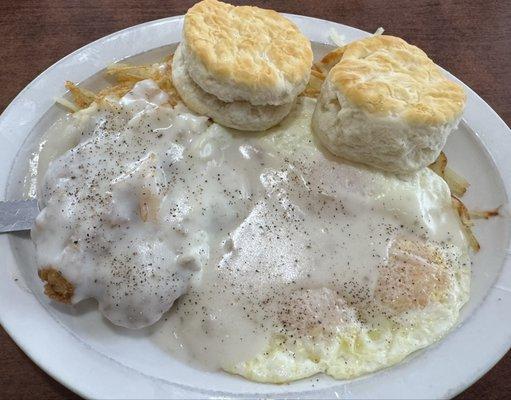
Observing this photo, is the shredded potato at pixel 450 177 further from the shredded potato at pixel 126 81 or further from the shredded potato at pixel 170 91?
the shredded potato at pixel 126 81

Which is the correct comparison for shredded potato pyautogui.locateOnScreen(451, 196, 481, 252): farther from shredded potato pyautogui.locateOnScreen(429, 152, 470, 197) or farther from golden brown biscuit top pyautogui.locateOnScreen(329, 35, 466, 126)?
golden brown biscuit top pyautogui.locateOnScreen(329, 35, 466, 126)

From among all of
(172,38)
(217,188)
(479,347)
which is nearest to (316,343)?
(479,347)

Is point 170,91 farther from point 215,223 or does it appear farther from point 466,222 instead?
point 466,222

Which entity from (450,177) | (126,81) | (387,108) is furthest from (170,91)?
(450,177)

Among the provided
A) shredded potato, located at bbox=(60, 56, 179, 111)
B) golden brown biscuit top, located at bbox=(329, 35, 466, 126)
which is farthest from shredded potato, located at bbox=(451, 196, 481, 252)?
shredded potato, located at bbox=(60, 56, 179, 111)

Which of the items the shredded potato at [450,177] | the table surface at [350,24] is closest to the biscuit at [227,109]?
the shredded potato at [450,177]

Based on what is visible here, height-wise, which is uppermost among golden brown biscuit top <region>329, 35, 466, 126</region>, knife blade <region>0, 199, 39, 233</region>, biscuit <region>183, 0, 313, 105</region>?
golden brown biscuit top <region>329, 35, 466, 126</region>

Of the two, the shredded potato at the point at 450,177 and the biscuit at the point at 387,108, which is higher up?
the biscuit at the point at 387,108
